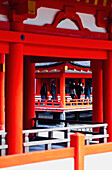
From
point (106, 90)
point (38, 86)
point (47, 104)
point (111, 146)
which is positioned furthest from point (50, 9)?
point (38, 86)

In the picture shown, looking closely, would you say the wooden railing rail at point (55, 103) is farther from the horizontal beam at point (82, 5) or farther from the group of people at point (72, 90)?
the horizontal beam at point (82, 5)

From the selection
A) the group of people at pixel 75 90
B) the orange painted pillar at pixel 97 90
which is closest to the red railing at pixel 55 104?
the group of people at pixel 75 90

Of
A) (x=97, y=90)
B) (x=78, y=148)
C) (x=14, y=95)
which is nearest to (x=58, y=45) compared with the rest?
(x=14, y=95)

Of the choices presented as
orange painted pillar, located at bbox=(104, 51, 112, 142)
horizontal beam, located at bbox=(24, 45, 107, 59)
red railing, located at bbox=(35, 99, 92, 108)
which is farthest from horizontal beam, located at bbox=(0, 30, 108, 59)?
red railing, located at bbox=(35, 99, 92, 108)

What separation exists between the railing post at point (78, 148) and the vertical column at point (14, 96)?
6.83 feet

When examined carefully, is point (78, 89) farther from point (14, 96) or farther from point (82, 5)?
point (14, 96)

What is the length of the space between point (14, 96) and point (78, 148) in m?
2.36

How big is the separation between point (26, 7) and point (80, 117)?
62.7 ft

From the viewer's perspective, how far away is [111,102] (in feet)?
30.1

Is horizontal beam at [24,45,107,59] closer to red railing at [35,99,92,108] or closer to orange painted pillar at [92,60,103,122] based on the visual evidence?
orange painted pillar at [92,60,103,122]

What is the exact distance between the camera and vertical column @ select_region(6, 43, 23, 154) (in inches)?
298

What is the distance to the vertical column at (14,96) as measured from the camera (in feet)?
24.8

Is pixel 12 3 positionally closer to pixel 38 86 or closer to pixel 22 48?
pixel 22 48

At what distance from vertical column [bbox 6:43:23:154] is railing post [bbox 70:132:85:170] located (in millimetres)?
2082
